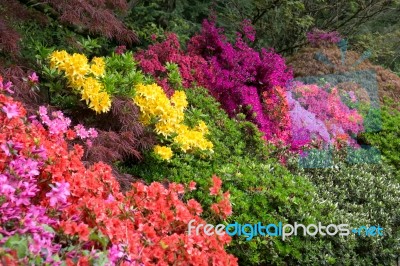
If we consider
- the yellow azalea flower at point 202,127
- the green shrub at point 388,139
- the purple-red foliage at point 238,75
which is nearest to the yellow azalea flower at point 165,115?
the yellow azalea flower at point 202,127

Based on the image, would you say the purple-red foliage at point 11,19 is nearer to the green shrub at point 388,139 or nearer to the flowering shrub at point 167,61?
the flowering shrub at point 167,61

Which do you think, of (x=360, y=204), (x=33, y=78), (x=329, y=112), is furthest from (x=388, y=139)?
(x=33, y=78)

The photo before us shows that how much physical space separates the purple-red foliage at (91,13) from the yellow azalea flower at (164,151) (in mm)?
969

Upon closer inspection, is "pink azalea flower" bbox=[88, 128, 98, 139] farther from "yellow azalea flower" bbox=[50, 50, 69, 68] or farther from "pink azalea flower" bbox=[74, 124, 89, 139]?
A: "yellow azalea flower" bbox=[50, 50, 69, 68]

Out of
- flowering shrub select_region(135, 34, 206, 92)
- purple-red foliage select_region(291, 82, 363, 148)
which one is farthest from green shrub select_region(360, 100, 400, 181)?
flowering shrub select_region(135, 34, 206, 92)

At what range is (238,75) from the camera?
5293mm

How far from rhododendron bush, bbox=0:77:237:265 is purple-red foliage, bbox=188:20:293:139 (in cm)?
251

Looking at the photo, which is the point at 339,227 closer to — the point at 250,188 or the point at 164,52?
the point at 250,188

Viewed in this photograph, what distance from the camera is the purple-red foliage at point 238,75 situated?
5.12 m

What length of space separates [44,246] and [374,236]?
9.11ft

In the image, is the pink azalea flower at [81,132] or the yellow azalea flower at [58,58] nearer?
the pink azalea flower at [81,132]

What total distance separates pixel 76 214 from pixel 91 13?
1950mm

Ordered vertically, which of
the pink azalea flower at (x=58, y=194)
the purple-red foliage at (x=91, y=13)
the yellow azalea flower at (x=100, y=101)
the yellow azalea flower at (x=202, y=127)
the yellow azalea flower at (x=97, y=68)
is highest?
the pink azalea flower at (x=58, y=194)

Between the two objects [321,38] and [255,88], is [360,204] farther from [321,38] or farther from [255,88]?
[321,38]
